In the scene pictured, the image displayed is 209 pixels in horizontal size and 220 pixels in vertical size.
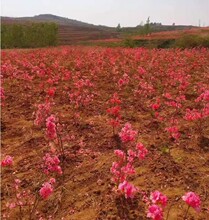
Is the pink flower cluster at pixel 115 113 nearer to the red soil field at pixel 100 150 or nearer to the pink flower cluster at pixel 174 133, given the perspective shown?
the red soil field at pixel 100 150

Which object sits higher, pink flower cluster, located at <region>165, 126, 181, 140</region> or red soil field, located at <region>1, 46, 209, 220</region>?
pink flower cluster, located at <region>165, 126, 181, 140</region>

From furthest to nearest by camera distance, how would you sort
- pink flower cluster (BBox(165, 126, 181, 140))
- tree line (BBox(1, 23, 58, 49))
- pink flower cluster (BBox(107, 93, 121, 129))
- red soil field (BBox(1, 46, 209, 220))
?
tree line (BBox(1, 23, 58, 49)), pink flower cluster (BBox(107, 93, 121, 129)), pink flower cluster (BBox(165, 126, 181, 140)), red soil field (BBox(1, 46, 209, 220))

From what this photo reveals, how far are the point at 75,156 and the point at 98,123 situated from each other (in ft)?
6.58

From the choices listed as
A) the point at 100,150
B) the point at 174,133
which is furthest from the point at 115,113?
the point at 174,133

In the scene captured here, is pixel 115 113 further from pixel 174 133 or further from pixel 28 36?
pixel 28 36

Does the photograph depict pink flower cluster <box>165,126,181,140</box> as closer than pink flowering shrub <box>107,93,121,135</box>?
Yes

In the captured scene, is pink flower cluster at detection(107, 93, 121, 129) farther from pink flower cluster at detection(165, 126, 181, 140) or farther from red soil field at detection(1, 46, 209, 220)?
pink flower cluster at detection(165, 126, 181, 140)

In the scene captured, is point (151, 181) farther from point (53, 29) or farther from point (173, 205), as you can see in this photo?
point (53, 29)

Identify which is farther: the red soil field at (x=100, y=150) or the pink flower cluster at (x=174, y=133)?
the pink flower cluster at (x=174, y=133)

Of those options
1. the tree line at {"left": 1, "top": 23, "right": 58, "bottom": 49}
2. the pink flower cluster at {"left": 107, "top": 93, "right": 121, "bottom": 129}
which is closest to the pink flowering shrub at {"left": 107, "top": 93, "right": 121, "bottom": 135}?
the pink flower cluster at {"left": 107, "top": 93, "right": 121, "bottom": 129}

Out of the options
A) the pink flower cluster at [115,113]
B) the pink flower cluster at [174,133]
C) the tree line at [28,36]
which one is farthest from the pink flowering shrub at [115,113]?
the tree line at [28,36]

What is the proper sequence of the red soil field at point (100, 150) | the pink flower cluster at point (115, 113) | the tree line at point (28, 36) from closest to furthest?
the red soil field at point (100, 150) < the pink flower cluster at point (115, 113) < the tree line at point (28, 36)

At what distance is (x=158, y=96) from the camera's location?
11.6 meters

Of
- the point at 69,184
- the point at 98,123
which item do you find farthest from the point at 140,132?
the point at 69,184
